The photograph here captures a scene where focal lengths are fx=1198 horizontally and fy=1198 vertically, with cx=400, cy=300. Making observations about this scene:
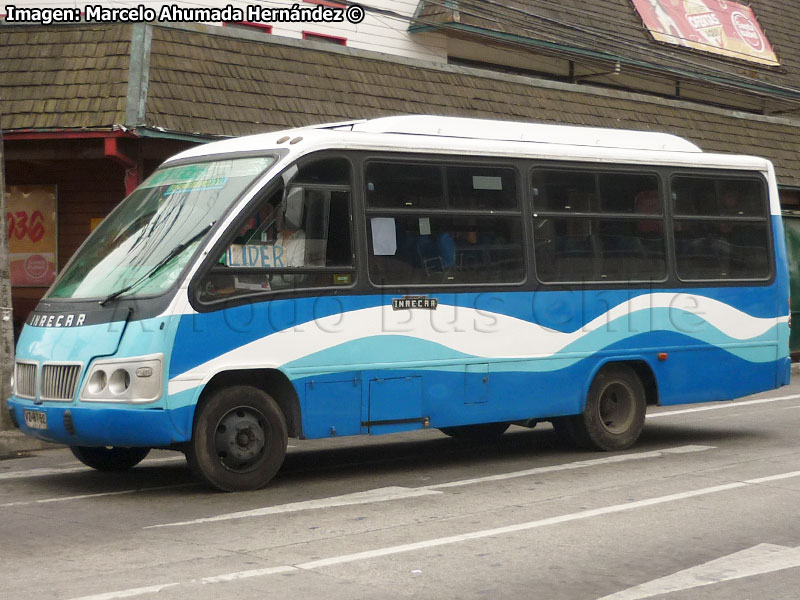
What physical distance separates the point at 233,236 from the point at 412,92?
9872 millimetres

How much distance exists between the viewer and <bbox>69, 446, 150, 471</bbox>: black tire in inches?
414

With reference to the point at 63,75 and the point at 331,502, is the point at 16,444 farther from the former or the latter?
the point at 63,75

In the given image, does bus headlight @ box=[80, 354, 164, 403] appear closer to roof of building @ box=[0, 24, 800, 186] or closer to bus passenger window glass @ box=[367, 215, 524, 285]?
bus passenger window glass @ box=[367, 215, 524, 285]

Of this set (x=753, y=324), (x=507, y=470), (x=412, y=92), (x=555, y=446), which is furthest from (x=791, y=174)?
(x=507, y=470)

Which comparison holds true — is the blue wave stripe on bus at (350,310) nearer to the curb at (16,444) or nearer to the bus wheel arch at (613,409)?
the bus wheel arch at (613,409)

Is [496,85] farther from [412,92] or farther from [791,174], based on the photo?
[791,174]

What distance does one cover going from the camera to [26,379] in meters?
9.62

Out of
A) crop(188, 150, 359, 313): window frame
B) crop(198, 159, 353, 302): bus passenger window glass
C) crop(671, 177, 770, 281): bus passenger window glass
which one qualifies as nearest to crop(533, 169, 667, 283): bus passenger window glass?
crop(671, 177, 770, 281): bus passenger window glass

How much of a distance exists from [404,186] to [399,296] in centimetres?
96

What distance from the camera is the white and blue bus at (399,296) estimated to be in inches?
360

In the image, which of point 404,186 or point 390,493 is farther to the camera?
point 404,186

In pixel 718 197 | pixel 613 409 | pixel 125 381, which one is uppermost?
pixel 718 197

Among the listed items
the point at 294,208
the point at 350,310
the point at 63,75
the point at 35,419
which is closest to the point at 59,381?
the point at 35,419

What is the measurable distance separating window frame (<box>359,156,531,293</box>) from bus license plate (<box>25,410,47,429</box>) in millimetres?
2815
